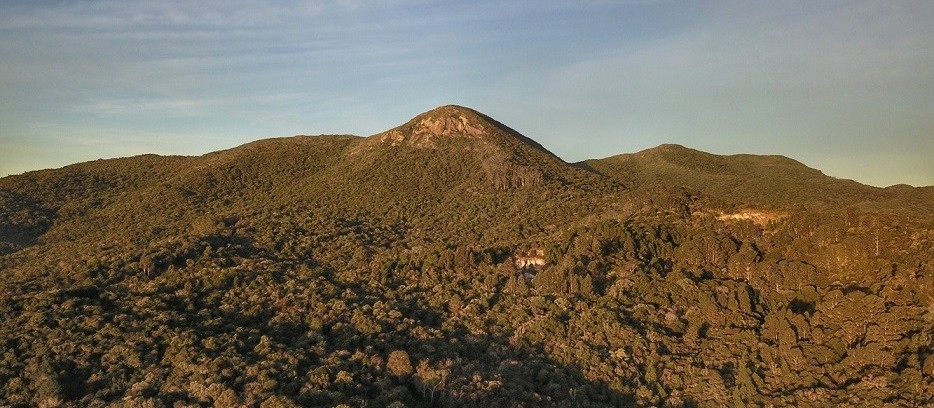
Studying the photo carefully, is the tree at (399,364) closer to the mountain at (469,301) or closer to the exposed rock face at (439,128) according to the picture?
the mountain at (469,301)

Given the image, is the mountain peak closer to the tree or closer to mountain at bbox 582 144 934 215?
mountain at bbox 582 144 934 215

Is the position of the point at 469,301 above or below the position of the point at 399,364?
above

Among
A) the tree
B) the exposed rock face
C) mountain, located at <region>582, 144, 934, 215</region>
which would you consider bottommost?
the tree

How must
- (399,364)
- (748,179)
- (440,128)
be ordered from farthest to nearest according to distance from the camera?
1. (440,128)
2. (748,179)
3. (399,364)

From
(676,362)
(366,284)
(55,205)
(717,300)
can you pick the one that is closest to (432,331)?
(366,284)

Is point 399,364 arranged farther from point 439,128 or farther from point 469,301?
point 439,128

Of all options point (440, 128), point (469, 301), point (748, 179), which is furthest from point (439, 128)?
point (469, 301)

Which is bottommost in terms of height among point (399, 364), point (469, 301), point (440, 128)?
point (399, 364)

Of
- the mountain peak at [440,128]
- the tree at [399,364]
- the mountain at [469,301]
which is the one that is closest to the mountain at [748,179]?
the mountain at [469,301]

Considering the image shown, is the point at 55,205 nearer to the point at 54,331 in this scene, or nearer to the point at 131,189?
the point at 131,189

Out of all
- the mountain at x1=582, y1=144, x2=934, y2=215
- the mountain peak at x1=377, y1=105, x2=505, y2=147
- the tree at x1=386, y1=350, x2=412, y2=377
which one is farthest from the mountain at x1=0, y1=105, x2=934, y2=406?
the mountain peak at x1=377, y1=105, x2=505, y2=147
